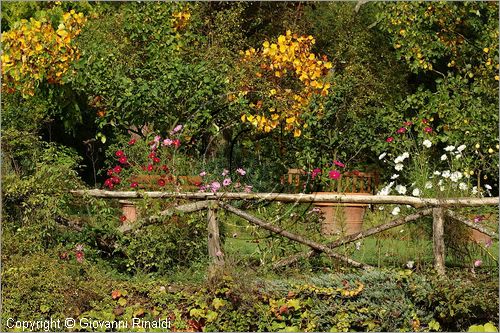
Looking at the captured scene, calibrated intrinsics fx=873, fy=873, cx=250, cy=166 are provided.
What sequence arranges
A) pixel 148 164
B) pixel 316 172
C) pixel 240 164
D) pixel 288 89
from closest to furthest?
pixel 148 164 → pixel 316 172 → pixel 288 89 → pixel 240 164

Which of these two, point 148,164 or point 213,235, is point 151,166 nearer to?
point 148,164

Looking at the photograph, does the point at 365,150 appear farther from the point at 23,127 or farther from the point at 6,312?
the point at 6,312

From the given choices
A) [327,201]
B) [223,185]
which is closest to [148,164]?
[223,185]

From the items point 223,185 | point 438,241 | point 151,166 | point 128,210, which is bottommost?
point 438,241

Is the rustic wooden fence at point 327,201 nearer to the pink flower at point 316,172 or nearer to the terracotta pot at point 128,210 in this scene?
the terracotta pot at point 128,210

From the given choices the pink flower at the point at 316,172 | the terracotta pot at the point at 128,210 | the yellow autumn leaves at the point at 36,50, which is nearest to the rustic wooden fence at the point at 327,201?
the terracotta pot at the point at 128,210

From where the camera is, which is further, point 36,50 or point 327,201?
point 36,50

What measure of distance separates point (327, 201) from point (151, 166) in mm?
Answer: 2074

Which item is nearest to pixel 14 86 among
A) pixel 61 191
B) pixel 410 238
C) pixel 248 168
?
pixel 248 168

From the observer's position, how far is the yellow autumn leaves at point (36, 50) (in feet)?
37.2

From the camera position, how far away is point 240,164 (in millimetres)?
12508

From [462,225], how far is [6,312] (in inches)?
143

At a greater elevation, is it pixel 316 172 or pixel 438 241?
pixel 316 172

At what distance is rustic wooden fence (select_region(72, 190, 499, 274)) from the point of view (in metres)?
6.64
